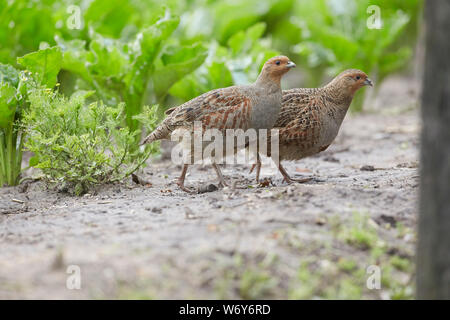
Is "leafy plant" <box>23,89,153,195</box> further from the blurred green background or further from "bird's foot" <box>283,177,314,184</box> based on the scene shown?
"bird's foot" <box>283,177,314,184</box>

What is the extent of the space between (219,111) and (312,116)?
3.08 ft

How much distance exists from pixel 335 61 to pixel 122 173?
582 cm

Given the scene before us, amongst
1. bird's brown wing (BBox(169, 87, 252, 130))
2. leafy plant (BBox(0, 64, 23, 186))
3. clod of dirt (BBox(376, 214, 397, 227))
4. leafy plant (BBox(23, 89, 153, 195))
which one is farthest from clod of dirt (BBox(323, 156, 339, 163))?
leafy plant (BBox(0, 64, 23, 186))

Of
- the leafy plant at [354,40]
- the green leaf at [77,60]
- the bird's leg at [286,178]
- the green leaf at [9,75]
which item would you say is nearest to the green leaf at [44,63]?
the green leaf at [9,75]

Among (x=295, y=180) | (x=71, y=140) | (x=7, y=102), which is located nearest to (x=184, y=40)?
(x=295, y=180)

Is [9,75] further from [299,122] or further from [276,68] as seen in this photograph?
[299,122]

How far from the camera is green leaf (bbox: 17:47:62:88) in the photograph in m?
5.57

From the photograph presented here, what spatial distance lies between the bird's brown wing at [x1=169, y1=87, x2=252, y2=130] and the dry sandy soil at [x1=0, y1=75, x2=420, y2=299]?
703 mm

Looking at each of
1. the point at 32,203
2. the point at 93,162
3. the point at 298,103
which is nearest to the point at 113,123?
the point at 93,162

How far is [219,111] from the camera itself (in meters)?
5.41

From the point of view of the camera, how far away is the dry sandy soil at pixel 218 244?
3.20 meters

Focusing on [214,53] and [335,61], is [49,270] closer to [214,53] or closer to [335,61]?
[214,53]

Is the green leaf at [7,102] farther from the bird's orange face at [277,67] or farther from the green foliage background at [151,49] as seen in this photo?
the bird's orange face at [277,67]
